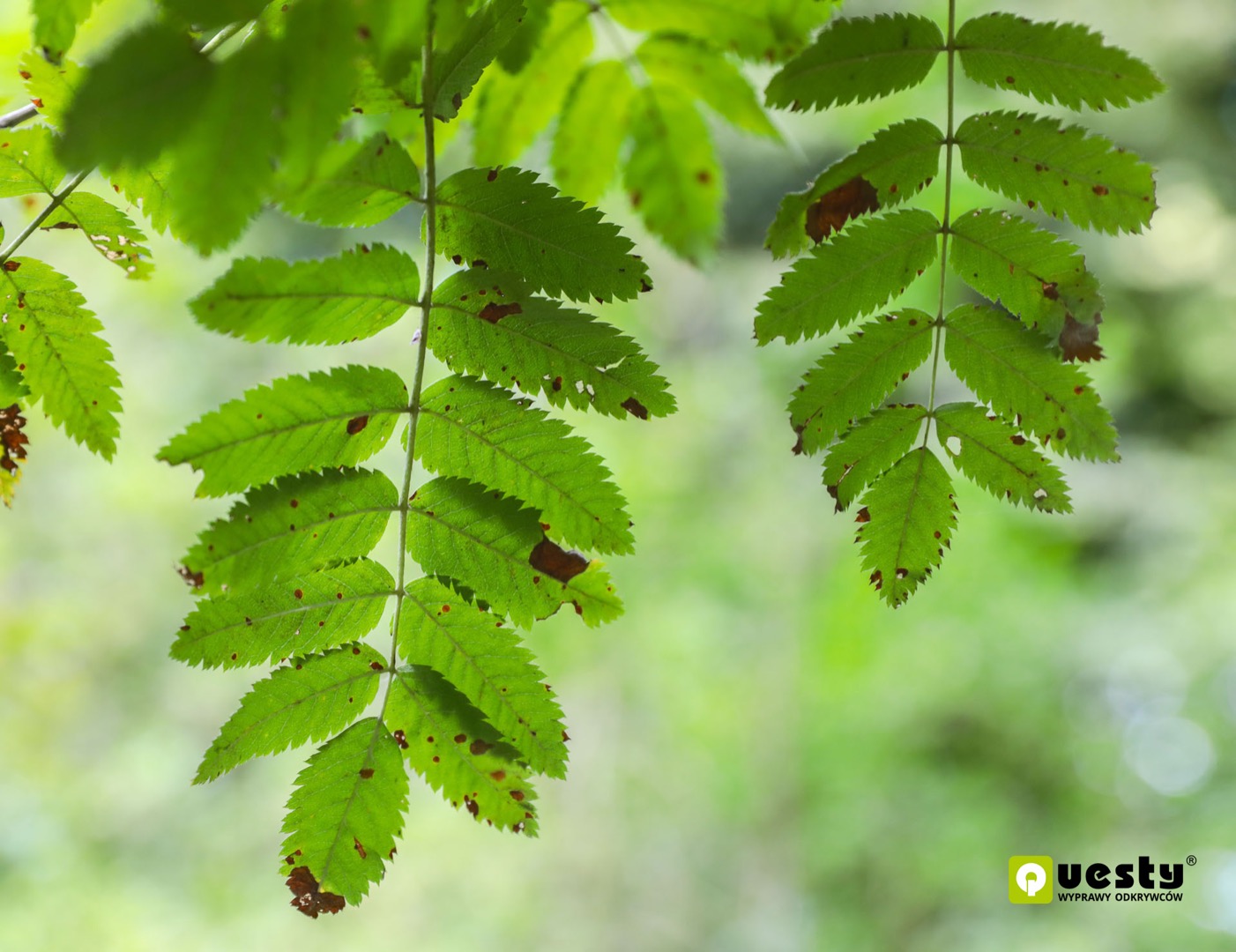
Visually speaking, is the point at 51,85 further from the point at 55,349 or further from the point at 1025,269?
the point at 1025,269

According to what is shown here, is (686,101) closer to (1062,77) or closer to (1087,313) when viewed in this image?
(1062,77)

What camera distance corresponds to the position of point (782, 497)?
19.2ft

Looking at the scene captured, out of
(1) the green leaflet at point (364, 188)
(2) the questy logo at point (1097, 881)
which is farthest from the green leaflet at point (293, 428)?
(2) the questy logo at point (1097, 881)

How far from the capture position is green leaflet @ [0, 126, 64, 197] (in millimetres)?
860

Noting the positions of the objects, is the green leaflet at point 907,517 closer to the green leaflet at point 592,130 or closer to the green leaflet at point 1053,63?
the green leaflet at point 1053,63

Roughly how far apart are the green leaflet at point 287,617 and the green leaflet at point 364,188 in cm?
33

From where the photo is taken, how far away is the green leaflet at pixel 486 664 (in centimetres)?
79

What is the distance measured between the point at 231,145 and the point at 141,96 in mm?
51

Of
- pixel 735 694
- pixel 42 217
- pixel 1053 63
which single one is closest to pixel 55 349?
pixel 42 217

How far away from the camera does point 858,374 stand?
2.92 feet

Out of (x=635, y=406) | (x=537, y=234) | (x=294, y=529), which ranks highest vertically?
(x=537, y=234)

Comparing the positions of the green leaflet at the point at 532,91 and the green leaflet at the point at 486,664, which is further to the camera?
the green leaflet at the point at 532,91

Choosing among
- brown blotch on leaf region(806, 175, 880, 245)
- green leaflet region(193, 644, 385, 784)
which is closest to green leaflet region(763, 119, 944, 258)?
brown blotch on leaf region(806, 175, 880, 245)

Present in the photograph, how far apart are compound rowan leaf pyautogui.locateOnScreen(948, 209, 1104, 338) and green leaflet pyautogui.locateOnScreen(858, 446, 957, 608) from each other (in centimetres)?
17
